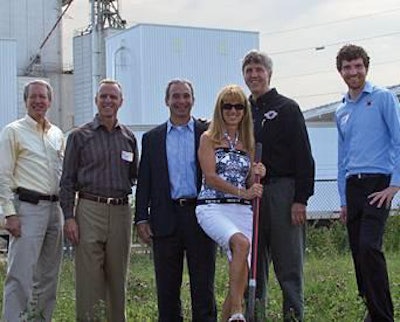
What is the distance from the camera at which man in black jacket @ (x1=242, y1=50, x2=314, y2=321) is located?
21.3ft

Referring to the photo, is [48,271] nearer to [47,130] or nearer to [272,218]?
[47,130]

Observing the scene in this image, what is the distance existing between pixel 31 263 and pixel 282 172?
217cm

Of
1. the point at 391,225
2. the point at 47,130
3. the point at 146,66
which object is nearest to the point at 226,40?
the point at 146,66

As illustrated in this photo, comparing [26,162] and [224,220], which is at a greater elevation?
[26,162]

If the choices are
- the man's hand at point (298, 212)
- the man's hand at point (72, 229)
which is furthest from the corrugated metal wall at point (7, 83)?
the man's hand at point (298, 212)

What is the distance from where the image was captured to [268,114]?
6523 millimetres

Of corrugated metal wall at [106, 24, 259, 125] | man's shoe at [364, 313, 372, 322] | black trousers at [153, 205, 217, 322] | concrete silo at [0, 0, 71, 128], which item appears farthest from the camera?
concrete silo at [0, 0, 71, 128]

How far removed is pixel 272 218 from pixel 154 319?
152 cm

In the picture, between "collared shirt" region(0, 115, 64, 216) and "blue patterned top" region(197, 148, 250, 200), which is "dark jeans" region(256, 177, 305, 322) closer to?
"blue patterned top" region(197, 148, 250, 200)

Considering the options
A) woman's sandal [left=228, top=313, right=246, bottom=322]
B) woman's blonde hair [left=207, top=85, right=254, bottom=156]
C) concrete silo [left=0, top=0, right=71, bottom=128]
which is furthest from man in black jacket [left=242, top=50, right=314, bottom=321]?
concrete silo [left=0, top=0, right=71, bottom=128]

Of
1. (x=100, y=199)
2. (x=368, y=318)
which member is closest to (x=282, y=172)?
(x=368, y=318)

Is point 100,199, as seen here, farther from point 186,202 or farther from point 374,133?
point 374,133

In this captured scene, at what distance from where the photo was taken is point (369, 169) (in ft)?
20.6

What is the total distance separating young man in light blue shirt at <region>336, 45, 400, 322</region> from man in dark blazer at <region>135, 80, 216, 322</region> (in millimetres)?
1151
